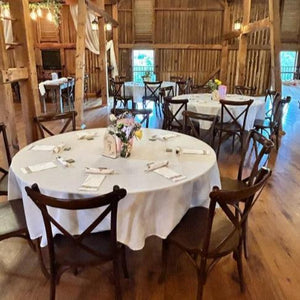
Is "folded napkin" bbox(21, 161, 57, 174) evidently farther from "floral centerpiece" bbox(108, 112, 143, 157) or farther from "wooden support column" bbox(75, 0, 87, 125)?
"wooden support column" bbox(75, 0, 87, 125)

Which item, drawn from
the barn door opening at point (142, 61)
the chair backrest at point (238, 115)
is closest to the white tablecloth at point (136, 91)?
the chair backrest at point (238, 115)

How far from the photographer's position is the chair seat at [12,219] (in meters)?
1.81

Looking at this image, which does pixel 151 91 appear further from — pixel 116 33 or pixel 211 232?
pixel 211 232

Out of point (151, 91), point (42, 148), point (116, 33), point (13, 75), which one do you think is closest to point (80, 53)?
point (151, 91)

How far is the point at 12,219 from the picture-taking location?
1902 mm

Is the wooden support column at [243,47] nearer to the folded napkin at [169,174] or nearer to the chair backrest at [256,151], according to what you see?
the chair backrest at [256,151]

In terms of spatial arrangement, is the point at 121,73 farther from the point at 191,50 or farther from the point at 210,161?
the point at 210,161

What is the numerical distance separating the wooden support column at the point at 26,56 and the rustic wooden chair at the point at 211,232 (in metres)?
2.55

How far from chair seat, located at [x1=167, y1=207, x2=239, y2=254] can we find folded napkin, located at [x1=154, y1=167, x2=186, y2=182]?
0.30m

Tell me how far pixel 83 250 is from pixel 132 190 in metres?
0.44

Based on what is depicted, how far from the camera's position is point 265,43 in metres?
10.5

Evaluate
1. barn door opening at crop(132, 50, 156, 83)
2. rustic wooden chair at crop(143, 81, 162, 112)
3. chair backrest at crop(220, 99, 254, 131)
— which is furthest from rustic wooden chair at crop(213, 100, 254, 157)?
barn door opening at crop(132, 50, 156, 83)

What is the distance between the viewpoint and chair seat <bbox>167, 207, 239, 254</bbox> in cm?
169

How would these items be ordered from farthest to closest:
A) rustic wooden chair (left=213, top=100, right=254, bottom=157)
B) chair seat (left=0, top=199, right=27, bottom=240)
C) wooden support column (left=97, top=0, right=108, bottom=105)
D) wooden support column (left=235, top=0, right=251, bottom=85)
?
1. wooden support column (left=97, top=0, right=108, bottom=105)
2. wooden support column (left=235, top=0, right=251, bottom=85)
3. rustic wooden chair (left=213, top=100, right=254, bottom=157)
4. chair seat (left=0, top=199, right=27, bottom=240)
